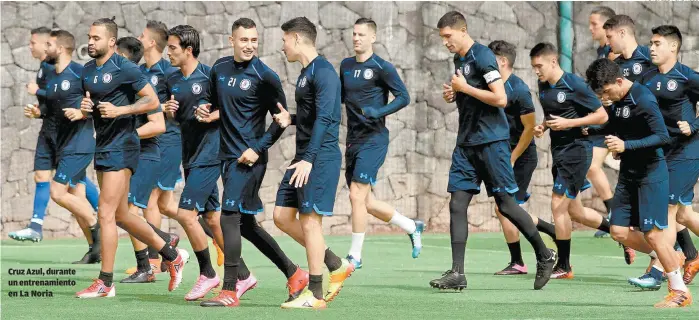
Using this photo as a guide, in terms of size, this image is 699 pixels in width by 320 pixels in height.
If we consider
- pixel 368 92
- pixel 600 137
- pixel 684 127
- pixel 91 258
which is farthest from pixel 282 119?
pixel 600 137

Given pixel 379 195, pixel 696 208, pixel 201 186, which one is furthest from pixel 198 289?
pixel 696 208

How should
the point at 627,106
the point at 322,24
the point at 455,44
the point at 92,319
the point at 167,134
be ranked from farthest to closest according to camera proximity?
the point at 322,24, the point at 167,134, the point at 455,44, the point at 627,106, the point at 92,319

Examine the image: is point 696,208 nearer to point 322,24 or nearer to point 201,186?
point 322,24

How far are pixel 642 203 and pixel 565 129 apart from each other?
2025 millimetres

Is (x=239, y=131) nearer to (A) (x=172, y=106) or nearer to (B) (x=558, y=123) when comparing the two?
(A) (x=172, y=106)

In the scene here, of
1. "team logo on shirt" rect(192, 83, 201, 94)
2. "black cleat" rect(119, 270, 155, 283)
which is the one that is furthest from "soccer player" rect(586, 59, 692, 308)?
"black cleat" rect(119, 270, 155, 283)

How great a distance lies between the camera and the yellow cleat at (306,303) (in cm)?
864

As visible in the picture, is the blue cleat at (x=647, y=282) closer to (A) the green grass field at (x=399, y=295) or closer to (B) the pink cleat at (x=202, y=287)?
(A) the green grass field at (x=399, y=295)

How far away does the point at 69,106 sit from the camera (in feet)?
40.7

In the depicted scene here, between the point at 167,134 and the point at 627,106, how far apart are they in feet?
15.3

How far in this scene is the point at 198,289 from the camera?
30.7ft

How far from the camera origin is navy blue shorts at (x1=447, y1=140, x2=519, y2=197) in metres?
10.1

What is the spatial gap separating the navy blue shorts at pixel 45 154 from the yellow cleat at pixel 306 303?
245 inches

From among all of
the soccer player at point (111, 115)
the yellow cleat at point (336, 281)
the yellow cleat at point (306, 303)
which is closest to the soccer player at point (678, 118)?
the yellow cleat at point (336, 281)
